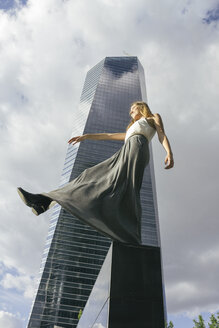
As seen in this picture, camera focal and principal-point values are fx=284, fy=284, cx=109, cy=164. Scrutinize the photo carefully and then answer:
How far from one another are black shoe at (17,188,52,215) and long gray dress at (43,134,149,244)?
11 cm

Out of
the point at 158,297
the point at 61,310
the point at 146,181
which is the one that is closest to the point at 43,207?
the point at 158,297

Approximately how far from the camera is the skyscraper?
70.1m

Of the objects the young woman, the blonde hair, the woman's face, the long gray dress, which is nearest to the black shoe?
the young woman

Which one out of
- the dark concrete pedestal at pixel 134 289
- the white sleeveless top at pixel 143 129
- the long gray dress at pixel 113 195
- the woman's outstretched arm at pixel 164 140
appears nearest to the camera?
the dark concrete pedestal at pixel 134 289

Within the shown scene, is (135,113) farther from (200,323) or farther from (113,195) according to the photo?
(200,323)

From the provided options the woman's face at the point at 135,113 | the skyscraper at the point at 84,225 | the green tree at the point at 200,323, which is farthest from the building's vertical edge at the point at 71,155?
the woman's face at the point at 135,113

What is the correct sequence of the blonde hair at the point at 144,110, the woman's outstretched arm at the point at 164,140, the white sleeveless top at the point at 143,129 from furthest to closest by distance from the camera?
the blonde hair at the point at 144,110 → the white sleeveless top at the point at 143,129 → the woman's outstretched arm at the point at 164,140

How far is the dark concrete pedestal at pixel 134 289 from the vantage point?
3.73 meters

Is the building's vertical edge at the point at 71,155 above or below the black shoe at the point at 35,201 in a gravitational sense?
above

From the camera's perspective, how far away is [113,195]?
15.9 feet

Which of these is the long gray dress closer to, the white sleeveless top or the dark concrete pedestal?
the white sleeveless top

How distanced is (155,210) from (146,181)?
419 inches

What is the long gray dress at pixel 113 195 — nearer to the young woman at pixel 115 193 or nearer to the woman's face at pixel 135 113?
the young woman at pixel 115 193

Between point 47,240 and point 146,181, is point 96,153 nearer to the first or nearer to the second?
point 146,181
